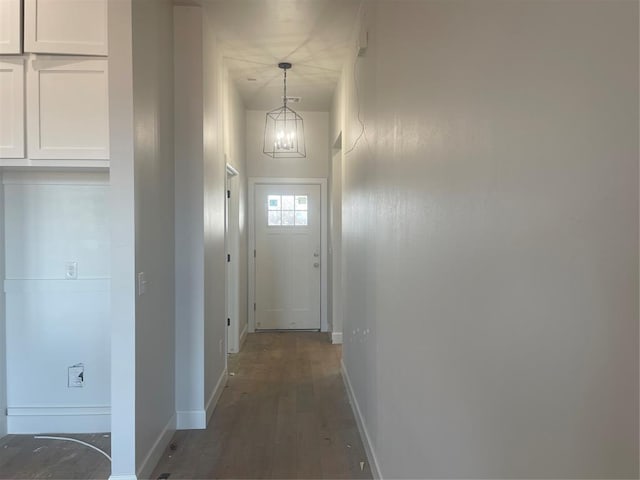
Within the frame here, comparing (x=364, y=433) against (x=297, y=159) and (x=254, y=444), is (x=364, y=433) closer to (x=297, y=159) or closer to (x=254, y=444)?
(x=254, y=444)

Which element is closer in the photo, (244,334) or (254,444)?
(254,444)

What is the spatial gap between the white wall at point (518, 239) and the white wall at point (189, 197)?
1.59 m

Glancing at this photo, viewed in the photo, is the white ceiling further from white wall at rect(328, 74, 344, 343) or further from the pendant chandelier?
white wall at rect(328, 74, 344, 343)

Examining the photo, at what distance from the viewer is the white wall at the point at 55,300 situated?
270 centimetres

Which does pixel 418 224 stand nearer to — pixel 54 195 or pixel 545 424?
pixel 545 424

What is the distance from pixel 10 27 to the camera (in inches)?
90.5

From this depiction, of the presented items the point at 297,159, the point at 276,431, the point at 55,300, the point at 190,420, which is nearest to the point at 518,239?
the point at 276,431

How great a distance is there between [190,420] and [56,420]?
0.85 meters

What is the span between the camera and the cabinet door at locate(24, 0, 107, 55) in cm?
225

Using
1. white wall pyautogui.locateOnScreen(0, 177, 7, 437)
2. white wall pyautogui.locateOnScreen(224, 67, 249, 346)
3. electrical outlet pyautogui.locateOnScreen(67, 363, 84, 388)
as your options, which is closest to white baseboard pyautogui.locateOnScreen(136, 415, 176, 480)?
electrical outlet pyautogui.locateOnScreen(67, 363, 84, 388)

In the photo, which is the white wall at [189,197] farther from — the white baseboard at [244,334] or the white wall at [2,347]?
the white baseboard at [244,334]

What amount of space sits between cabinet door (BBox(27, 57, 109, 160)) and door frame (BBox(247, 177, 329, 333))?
3131 mm

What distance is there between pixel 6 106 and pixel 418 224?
7.88 feet

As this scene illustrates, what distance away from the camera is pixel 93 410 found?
109 inches
